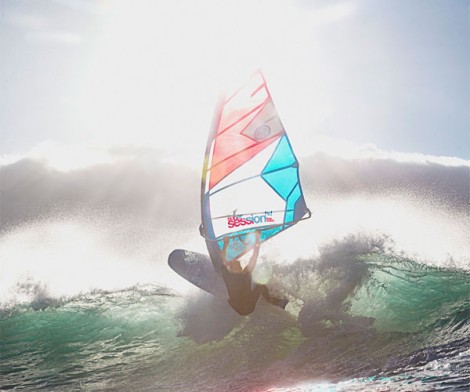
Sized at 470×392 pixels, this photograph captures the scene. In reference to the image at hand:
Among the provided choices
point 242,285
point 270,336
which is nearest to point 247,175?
point 242,285

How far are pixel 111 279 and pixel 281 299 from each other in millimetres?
4965

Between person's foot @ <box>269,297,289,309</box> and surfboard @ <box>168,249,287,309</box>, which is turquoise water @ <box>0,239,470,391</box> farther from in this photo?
surfboard @ <box>168,249,287,309</box>

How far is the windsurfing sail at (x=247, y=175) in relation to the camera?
502 centimetres

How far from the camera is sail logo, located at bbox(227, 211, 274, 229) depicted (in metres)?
5.47

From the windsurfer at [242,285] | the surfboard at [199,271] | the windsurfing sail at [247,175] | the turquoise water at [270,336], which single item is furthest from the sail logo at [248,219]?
the turquoise water at [270,336]

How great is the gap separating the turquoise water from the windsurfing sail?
1319 millimetres

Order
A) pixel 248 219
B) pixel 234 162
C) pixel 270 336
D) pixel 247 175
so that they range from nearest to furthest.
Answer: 1. pixel 270 336
2. pixel 234 162
3. pixel 247 175
4. pixel 248 219

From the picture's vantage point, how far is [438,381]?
2604mm

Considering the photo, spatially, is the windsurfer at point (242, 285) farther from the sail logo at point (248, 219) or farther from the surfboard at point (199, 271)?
the surfboard at point (199, 271)

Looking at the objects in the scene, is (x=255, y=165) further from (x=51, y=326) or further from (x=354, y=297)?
(x=51, y=326)

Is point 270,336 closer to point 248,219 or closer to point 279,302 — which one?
point 279,302

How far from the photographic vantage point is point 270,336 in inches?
196

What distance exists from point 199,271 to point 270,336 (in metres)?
1.76

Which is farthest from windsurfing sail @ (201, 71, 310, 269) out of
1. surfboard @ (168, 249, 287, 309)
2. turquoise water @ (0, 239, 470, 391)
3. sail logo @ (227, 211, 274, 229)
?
turquoise water @ (0, 239, 470, 391)
